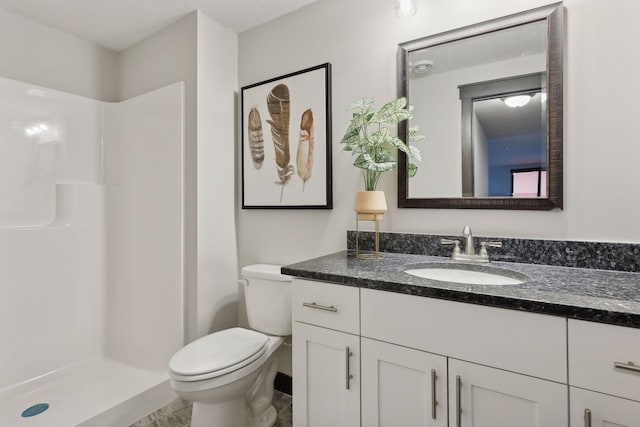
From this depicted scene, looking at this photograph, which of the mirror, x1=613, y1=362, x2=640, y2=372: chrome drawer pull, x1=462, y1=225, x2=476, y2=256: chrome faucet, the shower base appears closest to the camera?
x1=613, y1=362, x2=640, y2=372: chrome drawer pull

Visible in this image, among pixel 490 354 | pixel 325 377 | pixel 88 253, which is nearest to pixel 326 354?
pixel 325 377

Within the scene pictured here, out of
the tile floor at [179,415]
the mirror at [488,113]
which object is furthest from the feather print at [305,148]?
the tile floor at [179,415]

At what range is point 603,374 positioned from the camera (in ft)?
2.63

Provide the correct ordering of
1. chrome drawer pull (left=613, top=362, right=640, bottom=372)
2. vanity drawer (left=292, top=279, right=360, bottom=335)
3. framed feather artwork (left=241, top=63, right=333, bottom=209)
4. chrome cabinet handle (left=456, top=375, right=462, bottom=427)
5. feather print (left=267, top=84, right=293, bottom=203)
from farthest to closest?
1. feather print (left=267, top=84, right=293, bottom=203)
2. framed feather artwork (left=241, top=63, right=333, bottom=209)
3. vanity drawer (left=292, top=279, right=360, bottom=335)
4. chrome cabinet handle (left=456, top=375, right=462, bottom=427)
5. chrome drawer pull (left=613, top=362, right=640, bottom=372)

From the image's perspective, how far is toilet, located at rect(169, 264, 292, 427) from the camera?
4.67 ft

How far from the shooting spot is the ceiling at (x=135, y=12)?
1.92 metres

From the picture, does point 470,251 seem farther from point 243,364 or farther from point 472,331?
point 243,364

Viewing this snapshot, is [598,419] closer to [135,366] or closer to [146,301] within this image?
[146,301]

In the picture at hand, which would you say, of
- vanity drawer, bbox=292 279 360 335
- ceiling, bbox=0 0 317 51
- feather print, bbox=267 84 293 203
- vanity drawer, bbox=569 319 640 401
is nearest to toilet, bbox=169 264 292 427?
vanity drawer, bbox=292 279 360 335

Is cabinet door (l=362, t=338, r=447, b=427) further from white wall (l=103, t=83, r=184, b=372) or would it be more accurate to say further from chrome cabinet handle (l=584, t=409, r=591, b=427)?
→ white wall (l=103, t=83, r=184, b=372)

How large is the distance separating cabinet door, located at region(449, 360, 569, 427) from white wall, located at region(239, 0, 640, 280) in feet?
2.17

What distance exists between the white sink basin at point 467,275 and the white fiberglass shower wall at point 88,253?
1.47 m

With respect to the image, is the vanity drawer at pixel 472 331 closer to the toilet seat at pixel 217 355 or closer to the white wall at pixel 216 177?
the toilet seat at pixel 217 355

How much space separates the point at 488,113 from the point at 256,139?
1334 mm
